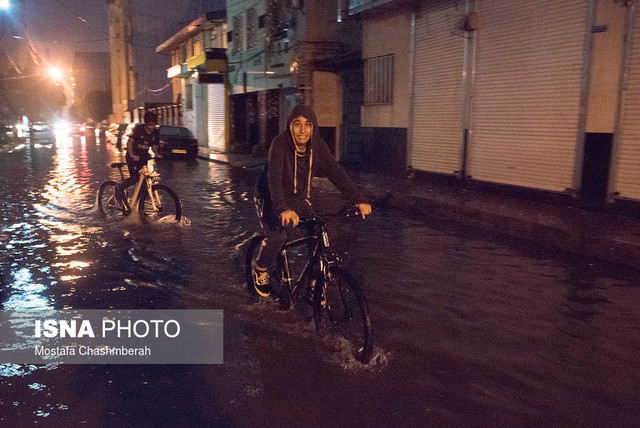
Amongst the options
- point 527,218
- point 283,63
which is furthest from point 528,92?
point 283,63

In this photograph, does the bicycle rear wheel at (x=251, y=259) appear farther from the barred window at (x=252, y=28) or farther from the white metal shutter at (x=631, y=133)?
the barred window at (x=252, y=28)

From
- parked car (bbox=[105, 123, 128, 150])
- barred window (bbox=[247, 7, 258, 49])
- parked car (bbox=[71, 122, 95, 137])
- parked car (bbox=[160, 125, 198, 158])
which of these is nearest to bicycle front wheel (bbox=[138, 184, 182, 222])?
parked car (bbox=[160, 125, 198, 158])

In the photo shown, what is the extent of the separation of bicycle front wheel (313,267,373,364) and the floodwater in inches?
4.8

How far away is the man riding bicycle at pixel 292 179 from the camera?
459 centimetres

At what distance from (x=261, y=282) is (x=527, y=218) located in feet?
19.2

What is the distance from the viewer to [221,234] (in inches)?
363

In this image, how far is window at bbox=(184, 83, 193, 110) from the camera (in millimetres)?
42344

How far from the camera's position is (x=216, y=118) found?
36188mm

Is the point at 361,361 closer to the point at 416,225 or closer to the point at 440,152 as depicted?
the point at 416,225

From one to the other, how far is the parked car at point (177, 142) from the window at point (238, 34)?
730 centimetres

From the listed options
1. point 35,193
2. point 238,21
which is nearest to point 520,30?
point 35,193

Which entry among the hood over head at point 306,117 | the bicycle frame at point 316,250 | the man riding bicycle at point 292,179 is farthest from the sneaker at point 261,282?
the hood over head at point 306,117

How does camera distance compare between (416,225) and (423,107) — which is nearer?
(416,225)

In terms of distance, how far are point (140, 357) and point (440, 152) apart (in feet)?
39.8
